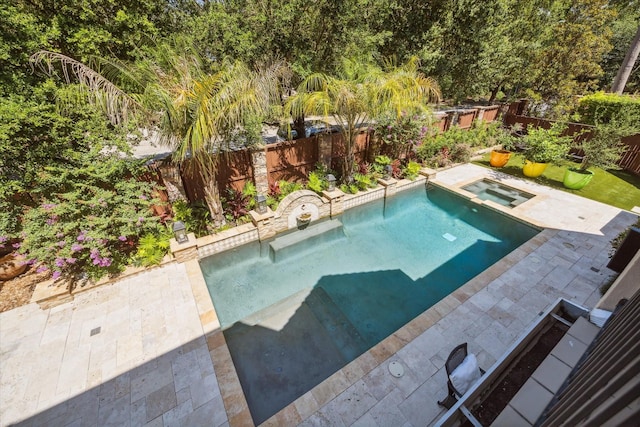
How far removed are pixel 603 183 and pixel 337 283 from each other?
12.0 meters

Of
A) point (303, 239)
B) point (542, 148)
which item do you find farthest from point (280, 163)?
point (542, 148)

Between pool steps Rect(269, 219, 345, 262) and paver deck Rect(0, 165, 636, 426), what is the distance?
2.30 meters

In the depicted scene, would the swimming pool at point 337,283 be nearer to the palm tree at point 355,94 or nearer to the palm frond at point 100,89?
the palm tree at point 355,94

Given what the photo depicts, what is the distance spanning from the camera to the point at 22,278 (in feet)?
19.6

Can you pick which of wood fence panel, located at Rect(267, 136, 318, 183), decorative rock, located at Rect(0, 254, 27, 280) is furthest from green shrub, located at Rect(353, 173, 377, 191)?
decorative rock, located at Rect(0, 254, 27, 280)

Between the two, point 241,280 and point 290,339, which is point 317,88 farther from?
point 290,339

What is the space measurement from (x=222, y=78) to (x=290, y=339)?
572 cm

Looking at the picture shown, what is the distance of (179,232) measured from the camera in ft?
21.1

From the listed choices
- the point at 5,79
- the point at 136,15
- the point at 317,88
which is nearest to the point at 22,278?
the point at 5,79

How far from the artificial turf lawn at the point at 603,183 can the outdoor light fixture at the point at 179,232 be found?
42.6ft

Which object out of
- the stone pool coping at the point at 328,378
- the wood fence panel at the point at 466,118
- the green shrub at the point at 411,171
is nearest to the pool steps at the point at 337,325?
the stone pool coping at the point at 328,378

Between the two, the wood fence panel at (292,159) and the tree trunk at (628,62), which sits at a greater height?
the tree trunk at (628,62)

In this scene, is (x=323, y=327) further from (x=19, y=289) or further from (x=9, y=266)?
(x=9, y=266)

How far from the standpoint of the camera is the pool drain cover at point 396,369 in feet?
13.6
